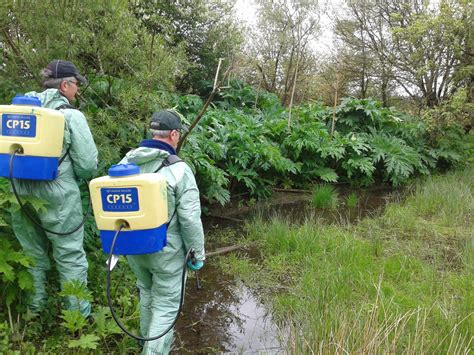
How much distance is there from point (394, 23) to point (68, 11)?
38.5ft

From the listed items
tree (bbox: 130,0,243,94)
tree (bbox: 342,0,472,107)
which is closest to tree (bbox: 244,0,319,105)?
tree (bbox: 342,0,472,107)

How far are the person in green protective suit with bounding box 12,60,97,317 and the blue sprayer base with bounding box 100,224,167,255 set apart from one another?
2.52 ft

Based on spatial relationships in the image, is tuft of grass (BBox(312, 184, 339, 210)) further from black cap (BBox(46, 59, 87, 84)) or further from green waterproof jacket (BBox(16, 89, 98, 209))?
black cap (BBox(46, 59, 87, 84))

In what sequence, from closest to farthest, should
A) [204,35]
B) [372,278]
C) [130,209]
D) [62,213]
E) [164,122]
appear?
1. [130,209]
2. [164,122]
3. [62,213]
4. [372,278]
5. [204,35]

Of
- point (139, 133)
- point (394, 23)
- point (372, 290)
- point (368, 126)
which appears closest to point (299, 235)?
point (372, 290)

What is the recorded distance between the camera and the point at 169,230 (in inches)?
110

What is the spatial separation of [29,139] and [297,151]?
6.18 m

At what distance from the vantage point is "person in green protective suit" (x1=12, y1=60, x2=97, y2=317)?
304cm

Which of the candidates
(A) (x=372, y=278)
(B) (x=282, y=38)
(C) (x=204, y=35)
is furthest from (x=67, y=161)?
(B) (x=282, y=38)

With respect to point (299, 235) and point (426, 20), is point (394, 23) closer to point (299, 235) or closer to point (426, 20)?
point (426, 20)

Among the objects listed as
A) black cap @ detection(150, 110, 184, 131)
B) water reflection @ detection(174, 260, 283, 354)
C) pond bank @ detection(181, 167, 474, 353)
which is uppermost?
black cap @ detection(150, 110, 184, 131)

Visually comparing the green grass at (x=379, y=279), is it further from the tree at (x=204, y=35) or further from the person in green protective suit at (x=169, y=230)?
the tree at (x=204, y=35)

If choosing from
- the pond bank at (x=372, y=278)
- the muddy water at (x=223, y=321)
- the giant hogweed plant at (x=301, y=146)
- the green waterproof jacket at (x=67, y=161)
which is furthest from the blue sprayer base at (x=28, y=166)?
the giant hogweed plant at (x=301, y=146)

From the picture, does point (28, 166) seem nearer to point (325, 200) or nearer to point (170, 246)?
point (170, 246)
